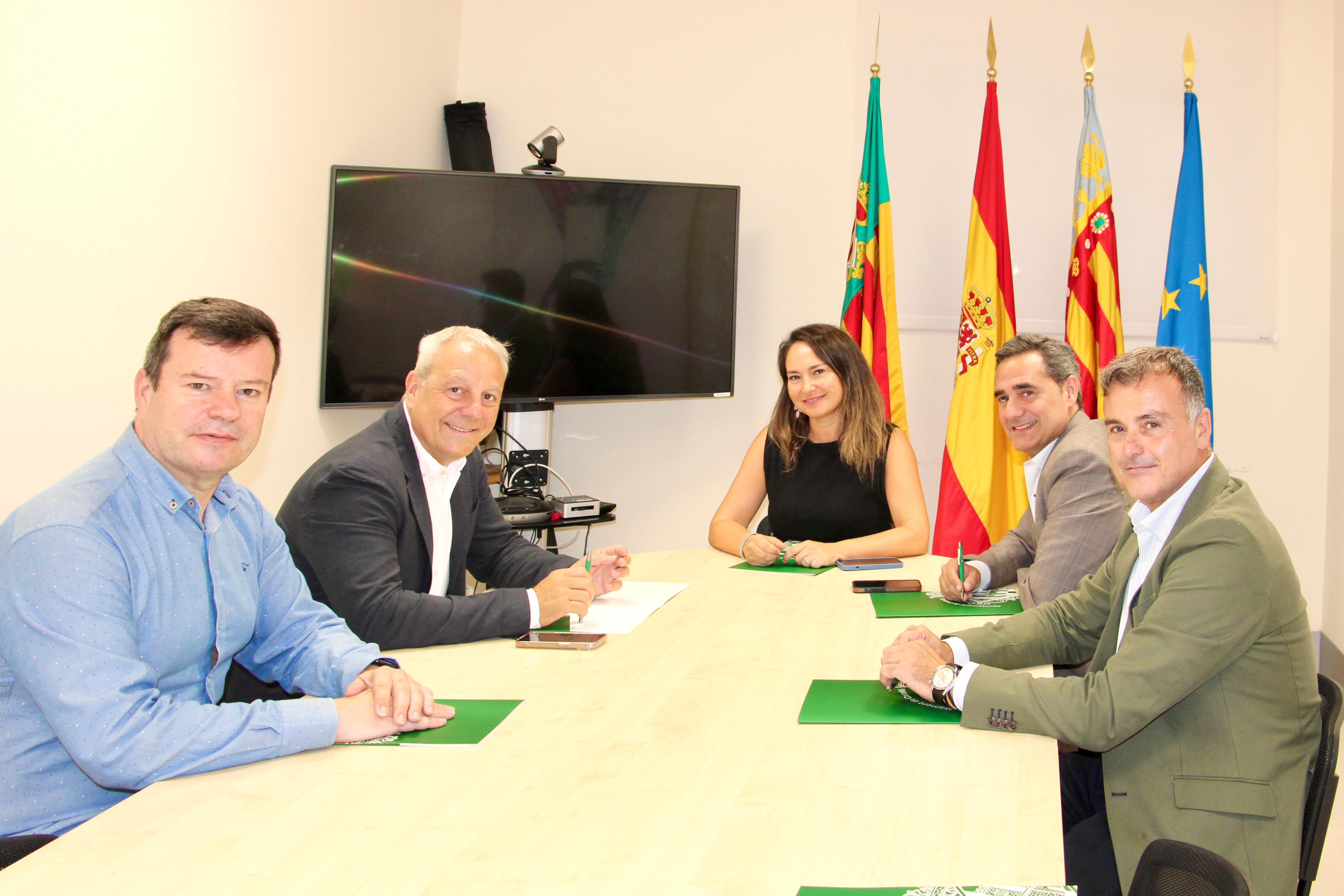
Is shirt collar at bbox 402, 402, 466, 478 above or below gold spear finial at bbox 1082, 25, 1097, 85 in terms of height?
below

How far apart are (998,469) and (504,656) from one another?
2852mm

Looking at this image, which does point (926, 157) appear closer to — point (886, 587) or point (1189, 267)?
point (1189, 267)

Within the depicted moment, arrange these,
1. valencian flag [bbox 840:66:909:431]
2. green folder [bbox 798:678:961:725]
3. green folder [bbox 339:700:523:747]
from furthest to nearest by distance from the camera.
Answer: valencian flag [bbox 840:66:909:431] → green folder [bbox 798:678:961:725] → green folder [bbox 339:700:523:747]

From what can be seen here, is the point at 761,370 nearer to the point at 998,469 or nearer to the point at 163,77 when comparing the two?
the point at 998,469

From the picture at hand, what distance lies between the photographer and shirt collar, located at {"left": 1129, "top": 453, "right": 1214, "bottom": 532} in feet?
5.73

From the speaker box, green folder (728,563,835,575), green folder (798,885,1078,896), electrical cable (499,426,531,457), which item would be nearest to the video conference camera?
the speaker box

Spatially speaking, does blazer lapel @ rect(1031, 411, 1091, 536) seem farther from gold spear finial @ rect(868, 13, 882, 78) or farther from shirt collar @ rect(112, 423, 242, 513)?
gold spear finial @ rect(868, 13, 882, 78)

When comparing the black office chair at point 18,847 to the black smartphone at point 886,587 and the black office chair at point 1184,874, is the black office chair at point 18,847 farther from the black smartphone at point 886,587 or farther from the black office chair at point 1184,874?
the black smartphone at point 886,587

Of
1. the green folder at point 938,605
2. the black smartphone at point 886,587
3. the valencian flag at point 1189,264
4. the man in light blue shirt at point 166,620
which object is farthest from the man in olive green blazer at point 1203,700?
the valencian flag at point 1189,264

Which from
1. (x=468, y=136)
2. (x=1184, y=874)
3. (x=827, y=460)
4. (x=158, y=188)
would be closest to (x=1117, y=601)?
(x=1184, y=874)

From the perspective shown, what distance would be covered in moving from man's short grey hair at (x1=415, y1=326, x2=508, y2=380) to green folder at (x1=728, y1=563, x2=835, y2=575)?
0.91 meters

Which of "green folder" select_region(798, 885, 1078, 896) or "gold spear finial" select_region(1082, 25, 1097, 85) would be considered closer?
"green folder" select_region(798, 885, 1078, 896)

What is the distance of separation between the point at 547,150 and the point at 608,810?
344 centimetres

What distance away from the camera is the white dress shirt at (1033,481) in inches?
100
